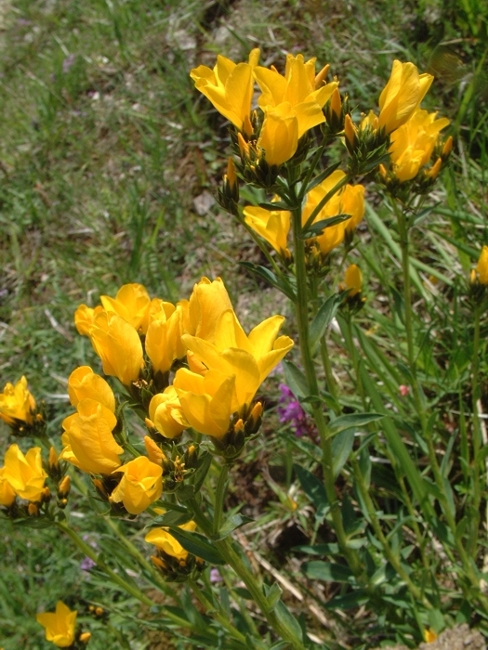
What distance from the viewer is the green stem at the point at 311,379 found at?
1.52m

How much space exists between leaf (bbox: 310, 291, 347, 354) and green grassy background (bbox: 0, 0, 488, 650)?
124cm

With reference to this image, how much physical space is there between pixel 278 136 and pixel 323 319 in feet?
1.65

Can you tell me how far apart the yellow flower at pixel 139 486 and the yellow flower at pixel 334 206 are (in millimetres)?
791

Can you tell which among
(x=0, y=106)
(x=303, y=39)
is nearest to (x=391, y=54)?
(x=303, y=39)

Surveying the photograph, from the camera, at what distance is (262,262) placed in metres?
3.55

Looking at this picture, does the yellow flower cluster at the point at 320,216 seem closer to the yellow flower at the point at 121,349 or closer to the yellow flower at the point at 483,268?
the yellow flower at the point at 483,268

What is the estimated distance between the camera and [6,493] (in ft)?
6.02

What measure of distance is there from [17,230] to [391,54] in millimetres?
2719

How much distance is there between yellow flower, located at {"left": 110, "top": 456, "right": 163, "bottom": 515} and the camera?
1.20 metres

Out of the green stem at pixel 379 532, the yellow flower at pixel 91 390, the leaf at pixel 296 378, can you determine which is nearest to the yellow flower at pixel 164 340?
the yellow flower at pixel 91 390

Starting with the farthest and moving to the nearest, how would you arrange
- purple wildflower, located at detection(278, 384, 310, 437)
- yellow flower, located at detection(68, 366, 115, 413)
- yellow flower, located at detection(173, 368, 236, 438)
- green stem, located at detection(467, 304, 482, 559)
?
purple wildflower, located at detection(278, 384, 310, 437), green stem, located at detection(467, 304, 482, 559), yellow flower, located at detection(68, 366, 115, 413), yellow flower, located at detection(173, 368, 236, 438)

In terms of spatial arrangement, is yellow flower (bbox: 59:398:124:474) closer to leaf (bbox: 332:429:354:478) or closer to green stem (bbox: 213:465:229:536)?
green stem (bbox: 213:465:229:536)

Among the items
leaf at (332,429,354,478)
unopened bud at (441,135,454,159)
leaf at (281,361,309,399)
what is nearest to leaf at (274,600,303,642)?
leaf at (332,429,354,478)

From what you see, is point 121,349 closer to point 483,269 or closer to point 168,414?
point 168,414
